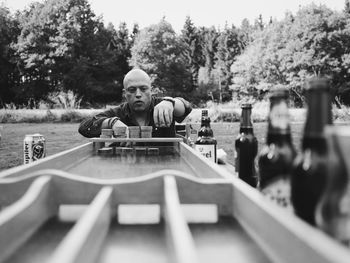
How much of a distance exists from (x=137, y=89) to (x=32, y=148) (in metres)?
1.21

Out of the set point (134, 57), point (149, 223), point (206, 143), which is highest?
point (134, 57)

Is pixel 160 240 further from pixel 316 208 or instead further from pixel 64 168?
pixel 64 168

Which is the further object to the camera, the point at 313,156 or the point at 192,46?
the point at 192,46

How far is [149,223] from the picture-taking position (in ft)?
2.78

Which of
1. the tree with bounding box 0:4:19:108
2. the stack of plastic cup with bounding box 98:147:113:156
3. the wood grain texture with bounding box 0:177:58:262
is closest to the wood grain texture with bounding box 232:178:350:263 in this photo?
the wood grain texture with bounding box 0:177:58:262

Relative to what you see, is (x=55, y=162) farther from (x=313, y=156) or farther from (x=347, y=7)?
(x=347, y=7)

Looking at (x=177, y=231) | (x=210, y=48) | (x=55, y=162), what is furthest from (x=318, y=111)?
(x=210, y=48)

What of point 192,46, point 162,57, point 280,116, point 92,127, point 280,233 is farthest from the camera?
point 192,46

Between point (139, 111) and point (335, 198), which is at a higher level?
point (139, 111)

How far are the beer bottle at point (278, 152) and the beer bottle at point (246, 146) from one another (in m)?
0.45

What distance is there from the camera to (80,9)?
106 feet

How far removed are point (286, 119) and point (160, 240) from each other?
40 centimetres

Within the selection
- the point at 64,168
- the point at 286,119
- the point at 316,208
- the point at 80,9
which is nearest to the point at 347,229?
the point at 316,208

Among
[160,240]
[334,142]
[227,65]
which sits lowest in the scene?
[160,240]
